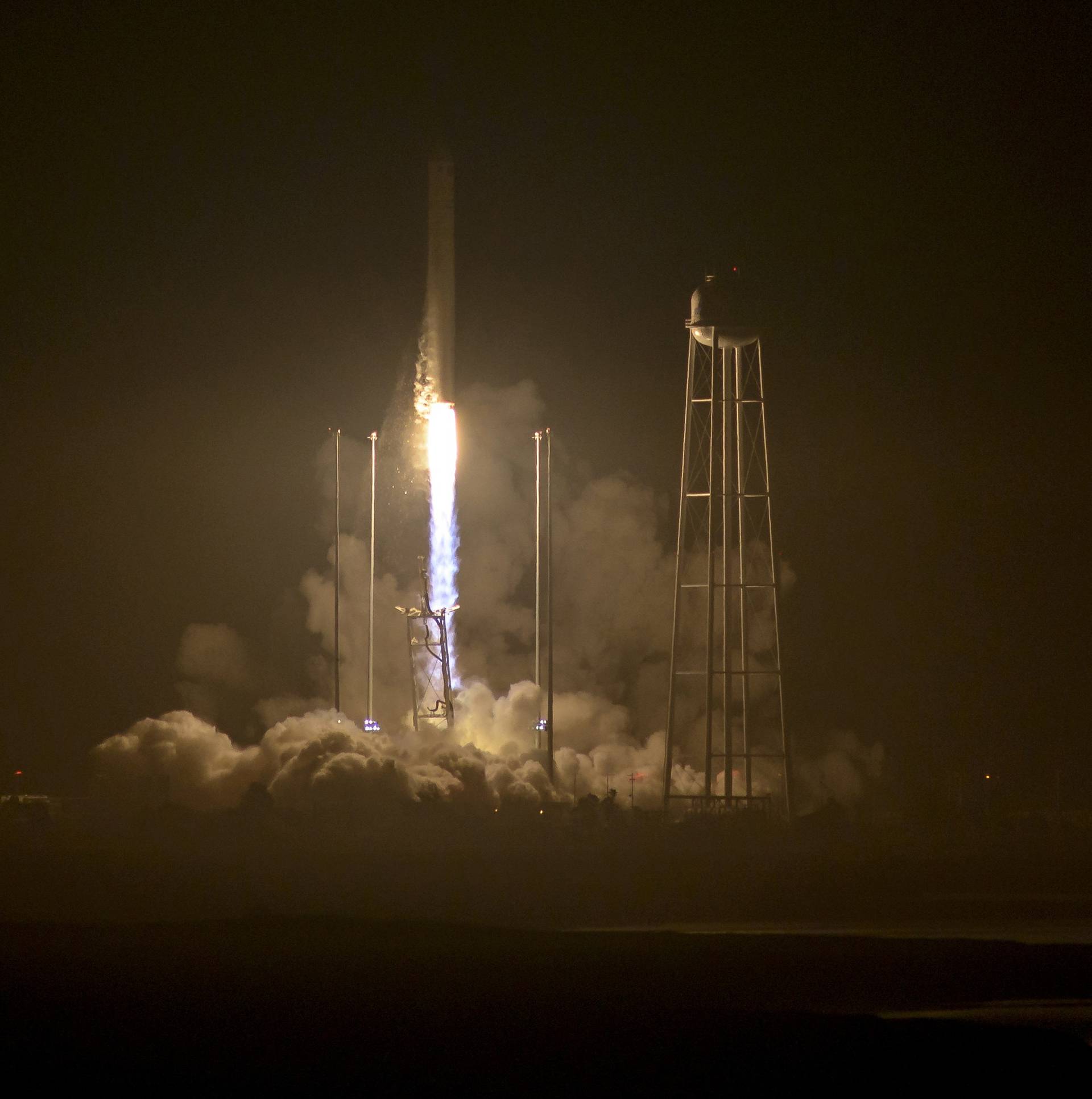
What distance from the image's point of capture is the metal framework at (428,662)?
5400 cm

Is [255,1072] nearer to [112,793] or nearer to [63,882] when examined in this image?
[63,882]

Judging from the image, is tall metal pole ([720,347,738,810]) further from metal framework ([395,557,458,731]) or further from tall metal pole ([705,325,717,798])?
metal framework ([395,557,458,731])

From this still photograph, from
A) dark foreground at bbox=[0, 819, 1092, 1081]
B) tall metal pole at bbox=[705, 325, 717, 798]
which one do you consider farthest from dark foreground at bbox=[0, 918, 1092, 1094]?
tall metal pole at bbox=[705, 325, 717, 798]

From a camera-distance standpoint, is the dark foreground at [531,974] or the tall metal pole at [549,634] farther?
the tall metal pole at [549,634]

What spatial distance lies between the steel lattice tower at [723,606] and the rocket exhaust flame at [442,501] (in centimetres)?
697

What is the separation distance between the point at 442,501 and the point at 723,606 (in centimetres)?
1002

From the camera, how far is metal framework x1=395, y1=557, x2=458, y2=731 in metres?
54.0

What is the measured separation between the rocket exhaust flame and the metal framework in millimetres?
465

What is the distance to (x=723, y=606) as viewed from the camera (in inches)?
2311

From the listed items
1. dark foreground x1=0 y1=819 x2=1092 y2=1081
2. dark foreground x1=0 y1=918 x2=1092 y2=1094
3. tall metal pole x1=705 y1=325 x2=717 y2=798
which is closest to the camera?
dark foreground x1=0 y1=918 x2=1092 y2=1094

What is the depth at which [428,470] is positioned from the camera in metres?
54.7

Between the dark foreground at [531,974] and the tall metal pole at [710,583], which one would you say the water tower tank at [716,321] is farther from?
the dark foreground at [531,974]

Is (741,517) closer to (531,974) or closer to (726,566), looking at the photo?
(726,566)

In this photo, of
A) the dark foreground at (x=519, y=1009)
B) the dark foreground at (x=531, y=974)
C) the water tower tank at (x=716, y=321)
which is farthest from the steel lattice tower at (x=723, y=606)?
the dark foreground at (x=519, y=1009)
